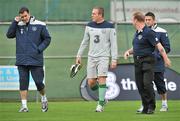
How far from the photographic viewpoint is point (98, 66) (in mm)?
15562

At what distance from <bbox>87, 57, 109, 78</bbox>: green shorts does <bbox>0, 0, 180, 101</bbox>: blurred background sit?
599 centimetres

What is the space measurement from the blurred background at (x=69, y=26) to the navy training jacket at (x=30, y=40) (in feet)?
20.3

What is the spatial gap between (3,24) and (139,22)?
8153 millimetres

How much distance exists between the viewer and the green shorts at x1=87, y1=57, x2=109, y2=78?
1549 cm

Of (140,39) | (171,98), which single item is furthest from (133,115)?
(171,98)

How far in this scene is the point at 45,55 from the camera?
21953 mm

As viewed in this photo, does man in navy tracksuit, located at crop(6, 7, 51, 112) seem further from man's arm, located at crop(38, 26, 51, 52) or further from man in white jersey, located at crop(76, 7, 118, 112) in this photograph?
man in white jersey, located at crop(76, 7, 118, 112)

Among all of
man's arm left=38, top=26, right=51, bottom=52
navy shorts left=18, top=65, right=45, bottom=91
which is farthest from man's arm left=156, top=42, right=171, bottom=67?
navy shorts left=18, top=65, right=45, bottom=91

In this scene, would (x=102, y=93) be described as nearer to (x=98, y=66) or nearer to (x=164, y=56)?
(x=98, y=66)

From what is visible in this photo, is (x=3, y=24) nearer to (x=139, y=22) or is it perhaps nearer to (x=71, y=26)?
(x=71, y=26)

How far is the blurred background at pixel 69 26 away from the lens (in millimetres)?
21656

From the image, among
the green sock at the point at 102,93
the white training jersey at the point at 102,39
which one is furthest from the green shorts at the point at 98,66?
the green sock at the point at 102,93

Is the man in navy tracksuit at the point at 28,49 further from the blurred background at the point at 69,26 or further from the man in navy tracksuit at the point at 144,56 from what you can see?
the blurred background at the point at 69,26

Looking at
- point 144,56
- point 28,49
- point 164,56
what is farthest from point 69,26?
point 164,56
